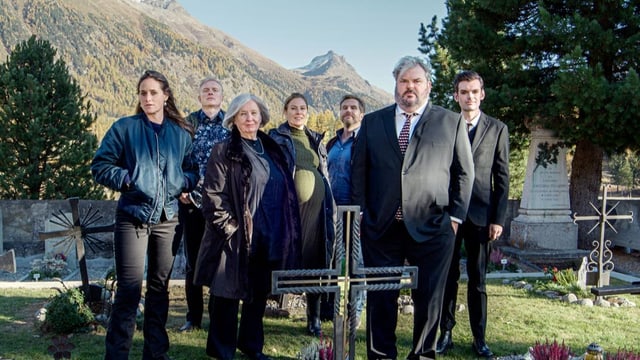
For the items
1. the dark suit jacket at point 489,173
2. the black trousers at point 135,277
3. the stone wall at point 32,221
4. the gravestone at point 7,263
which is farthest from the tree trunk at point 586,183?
the gravestone at point 7,263

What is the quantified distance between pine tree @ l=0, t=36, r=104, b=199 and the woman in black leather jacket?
9521 millimetres

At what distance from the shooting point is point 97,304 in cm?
489

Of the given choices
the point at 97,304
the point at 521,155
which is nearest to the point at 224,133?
the point at 97,304

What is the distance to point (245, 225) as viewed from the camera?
3.54 m

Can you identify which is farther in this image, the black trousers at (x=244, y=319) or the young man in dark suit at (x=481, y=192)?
the young man in dark suit at (x=481, y=192)

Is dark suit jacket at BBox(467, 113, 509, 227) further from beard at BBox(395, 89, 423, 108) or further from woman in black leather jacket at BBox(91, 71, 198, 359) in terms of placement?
woman in black leather jacket at BBox(91, 71, 198, 359)

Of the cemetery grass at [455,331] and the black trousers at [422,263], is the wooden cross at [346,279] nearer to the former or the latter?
the black trousers at [422,263]

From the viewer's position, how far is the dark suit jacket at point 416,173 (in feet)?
10.5

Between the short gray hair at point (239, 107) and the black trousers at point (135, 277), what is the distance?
0.80 m

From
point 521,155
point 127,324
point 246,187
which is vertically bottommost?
point 127,324

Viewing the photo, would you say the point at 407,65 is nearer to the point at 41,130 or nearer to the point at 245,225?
the point at 245,225

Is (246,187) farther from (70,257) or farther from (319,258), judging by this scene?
(70,257)

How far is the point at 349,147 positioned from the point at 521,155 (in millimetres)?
12049

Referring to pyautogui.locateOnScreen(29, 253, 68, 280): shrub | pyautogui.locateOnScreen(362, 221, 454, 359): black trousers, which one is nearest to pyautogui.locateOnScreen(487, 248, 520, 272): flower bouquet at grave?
pyautogui.locateOnScreen(362, 221, 454, 359): black trousers
